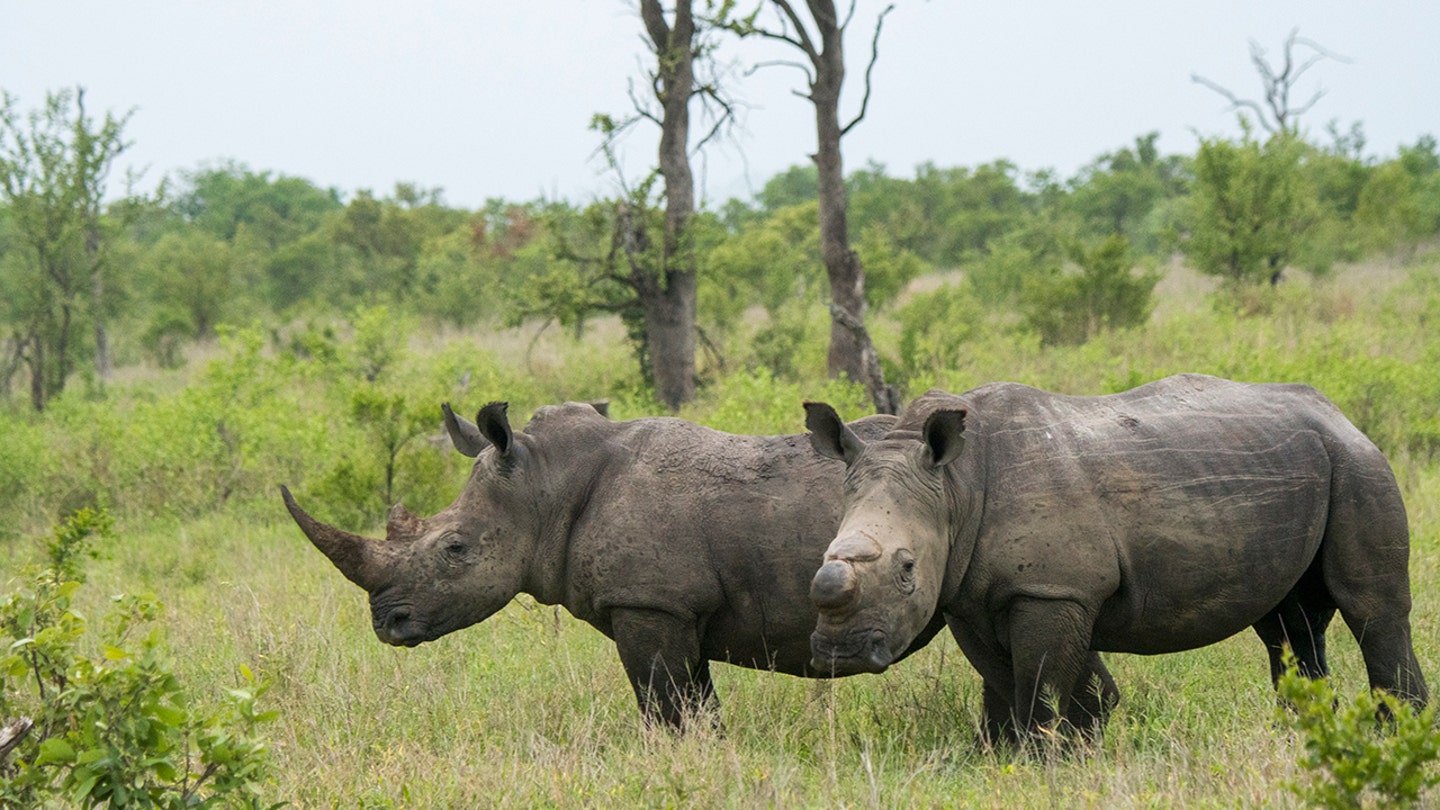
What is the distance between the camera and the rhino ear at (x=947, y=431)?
4.45 meters

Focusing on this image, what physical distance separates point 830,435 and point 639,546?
2.95 feet

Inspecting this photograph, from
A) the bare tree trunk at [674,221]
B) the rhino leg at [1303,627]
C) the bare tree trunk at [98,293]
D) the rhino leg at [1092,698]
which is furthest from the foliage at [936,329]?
the bare tree trunk at [98,293]

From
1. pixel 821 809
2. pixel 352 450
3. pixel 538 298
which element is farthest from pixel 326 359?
pixel 821 809

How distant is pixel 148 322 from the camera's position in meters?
30.0

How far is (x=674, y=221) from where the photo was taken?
51.5 feet

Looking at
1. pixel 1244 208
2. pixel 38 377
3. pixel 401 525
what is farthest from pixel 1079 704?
pixel 38 377

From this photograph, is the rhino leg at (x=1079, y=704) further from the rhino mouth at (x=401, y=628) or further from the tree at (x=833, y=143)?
the tree at (x=833, y=143)

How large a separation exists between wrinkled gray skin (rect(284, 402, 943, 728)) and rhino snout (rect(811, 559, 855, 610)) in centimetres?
98

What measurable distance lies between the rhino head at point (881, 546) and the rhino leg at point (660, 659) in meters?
0.88

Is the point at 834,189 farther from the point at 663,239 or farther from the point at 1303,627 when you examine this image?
the point at 1303,627

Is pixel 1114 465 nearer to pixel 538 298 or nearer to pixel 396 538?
pixel 396 538

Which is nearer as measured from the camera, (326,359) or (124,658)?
(124,658)

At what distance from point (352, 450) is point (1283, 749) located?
28.3 feet

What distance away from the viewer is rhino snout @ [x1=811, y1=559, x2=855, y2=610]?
12.8ft
